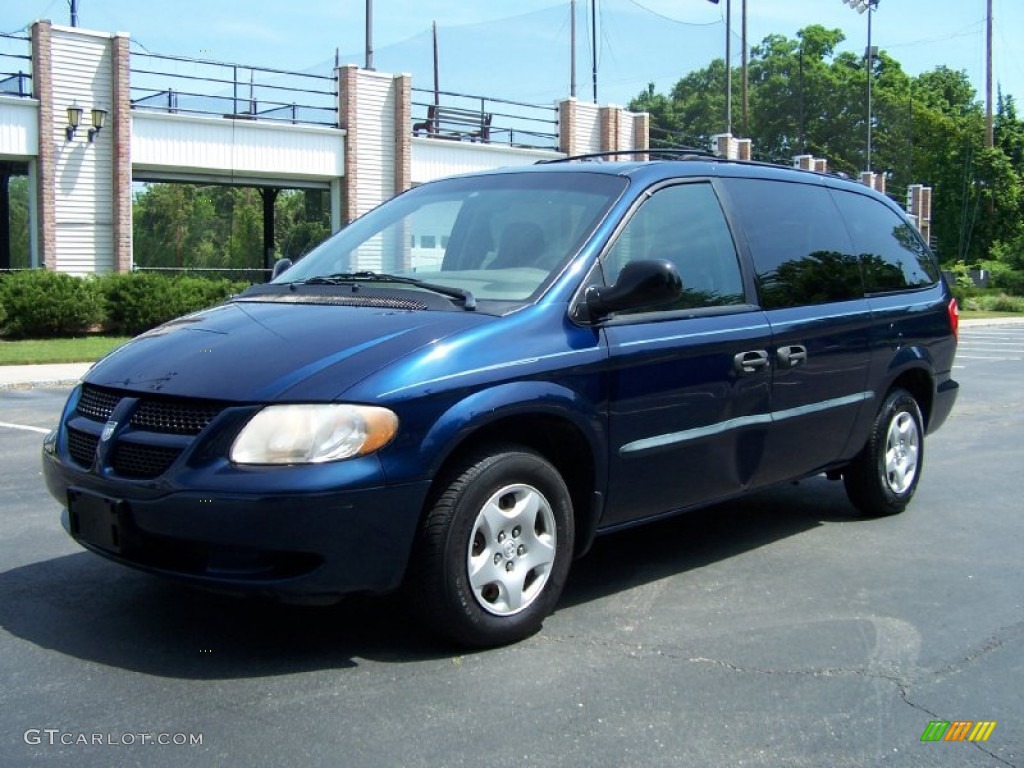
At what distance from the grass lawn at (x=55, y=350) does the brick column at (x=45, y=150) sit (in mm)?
3915

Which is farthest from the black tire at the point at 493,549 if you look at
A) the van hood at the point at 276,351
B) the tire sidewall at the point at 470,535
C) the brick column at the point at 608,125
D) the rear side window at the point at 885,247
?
the brick column at the point at 608,125

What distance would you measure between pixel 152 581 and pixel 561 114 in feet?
110

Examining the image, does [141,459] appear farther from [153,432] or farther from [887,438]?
[887,438]

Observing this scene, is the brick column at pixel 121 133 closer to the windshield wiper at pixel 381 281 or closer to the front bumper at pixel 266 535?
the windshield wiper at pixel 381 281

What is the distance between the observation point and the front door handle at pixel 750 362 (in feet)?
17.2

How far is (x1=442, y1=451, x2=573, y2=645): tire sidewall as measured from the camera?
408 centimetres

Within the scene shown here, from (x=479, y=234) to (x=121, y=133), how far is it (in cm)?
2371

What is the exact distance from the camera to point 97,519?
4082 mm

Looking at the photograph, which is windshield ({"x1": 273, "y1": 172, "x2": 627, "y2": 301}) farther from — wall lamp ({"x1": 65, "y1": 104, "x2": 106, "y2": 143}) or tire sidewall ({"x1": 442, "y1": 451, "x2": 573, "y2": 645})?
wall lamp ({"x1": 65, "y1": 104, "x2": 106, "y2": 143})

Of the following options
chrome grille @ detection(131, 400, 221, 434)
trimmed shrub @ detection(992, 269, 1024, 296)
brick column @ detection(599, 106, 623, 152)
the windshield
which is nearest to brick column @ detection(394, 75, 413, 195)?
brick column @ detection(599, 106, 623, 152)

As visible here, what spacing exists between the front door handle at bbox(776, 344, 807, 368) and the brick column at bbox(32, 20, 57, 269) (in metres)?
23.7

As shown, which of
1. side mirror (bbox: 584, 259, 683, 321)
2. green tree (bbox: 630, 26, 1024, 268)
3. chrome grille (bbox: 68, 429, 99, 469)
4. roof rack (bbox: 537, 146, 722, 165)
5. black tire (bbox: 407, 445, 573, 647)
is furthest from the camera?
green tree (bbox: 630, 26, 1024, 268)

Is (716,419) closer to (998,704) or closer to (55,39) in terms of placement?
(998,704)

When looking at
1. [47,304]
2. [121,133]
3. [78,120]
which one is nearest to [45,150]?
[78,120]
